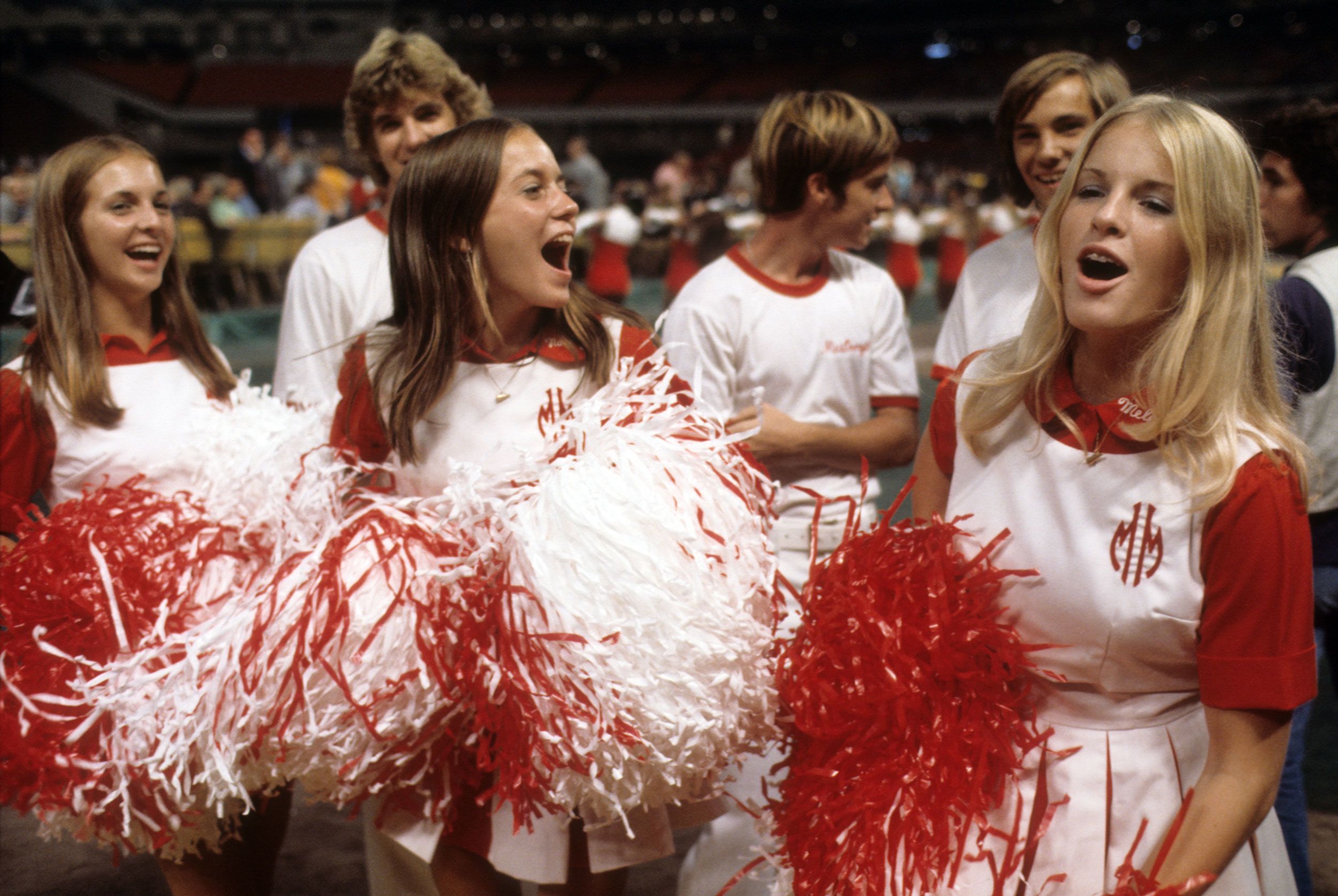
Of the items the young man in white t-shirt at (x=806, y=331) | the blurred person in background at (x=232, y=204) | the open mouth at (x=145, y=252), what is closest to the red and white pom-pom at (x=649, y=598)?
the young man in white t-shirt at (x=806, y=331)

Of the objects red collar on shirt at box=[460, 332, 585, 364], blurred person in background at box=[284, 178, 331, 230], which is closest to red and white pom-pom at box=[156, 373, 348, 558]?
red collar on shirt at box=[460, 332, 585, 364]

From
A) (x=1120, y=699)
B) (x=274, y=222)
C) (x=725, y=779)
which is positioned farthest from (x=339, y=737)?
(x=274, y=222)

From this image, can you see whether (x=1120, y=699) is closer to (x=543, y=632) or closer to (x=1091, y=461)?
(x=1091, y=461)

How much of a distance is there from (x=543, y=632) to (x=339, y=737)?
0.28 m

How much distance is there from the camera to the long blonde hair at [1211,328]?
1.19 m

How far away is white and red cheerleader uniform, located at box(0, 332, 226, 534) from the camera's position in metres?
1.83

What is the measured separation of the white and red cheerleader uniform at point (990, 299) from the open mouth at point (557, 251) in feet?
2.21

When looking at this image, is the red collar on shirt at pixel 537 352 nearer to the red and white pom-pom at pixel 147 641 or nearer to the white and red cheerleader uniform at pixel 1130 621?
the red and white pom-pom at pixel 147 641

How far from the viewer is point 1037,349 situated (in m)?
1.36

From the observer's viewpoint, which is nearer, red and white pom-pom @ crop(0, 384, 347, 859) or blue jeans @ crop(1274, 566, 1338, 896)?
red and white pom-pom @ crop(0, 384, 347, 859)

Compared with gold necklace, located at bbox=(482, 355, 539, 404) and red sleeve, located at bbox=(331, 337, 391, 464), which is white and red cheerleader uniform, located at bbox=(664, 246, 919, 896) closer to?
gold necklace, located at bbox=(482, 355, 539, 404)

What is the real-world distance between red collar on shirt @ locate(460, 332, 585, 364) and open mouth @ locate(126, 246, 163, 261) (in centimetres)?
65

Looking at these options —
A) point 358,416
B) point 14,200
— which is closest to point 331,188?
point 14,200

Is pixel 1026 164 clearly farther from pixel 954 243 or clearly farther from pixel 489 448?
pixel 954 243
